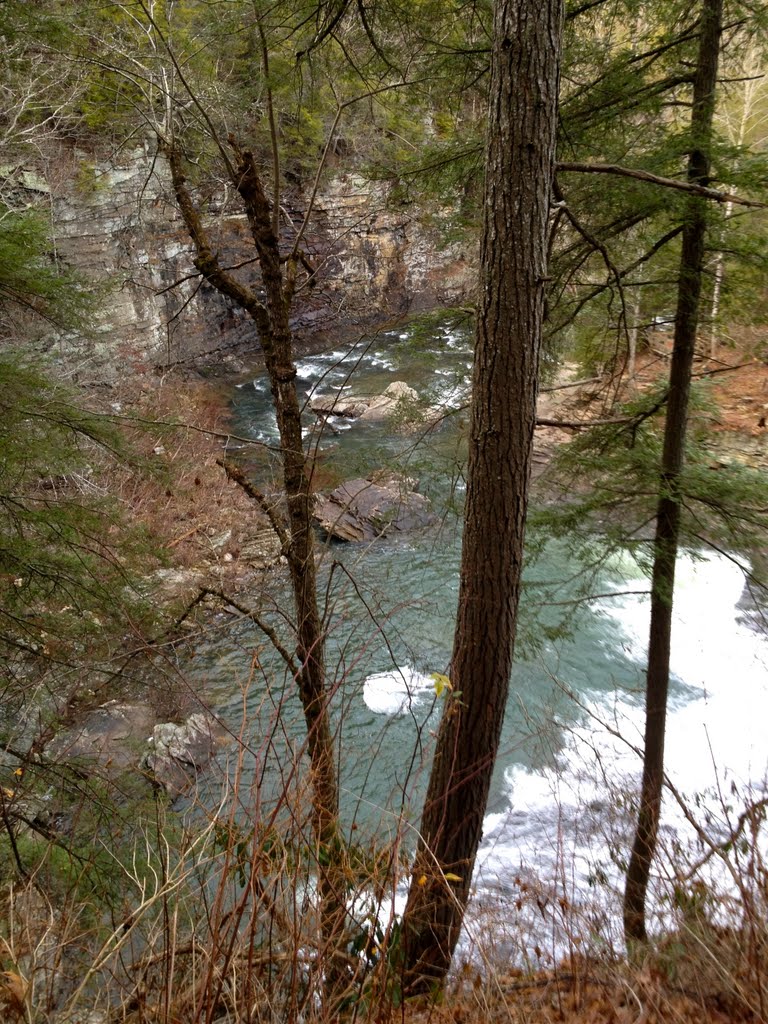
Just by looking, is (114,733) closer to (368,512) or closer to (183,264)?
(368,512)

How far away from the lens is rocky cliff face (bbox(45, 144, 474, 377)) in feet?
49.0

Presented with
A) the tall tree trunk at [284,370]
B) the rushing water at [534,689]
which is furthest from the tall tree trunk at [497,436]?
the rushing water at [534,689]

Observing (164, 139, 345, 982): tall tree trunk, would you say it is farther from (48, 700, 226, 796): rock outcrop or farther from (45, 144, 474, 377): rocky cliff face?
(45, 144, 474, 377): rocky cliff face

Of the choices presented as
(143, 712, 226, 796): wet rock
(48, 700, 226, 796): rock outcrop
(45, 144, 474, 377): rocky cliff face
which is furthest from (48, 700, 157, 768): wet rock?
(45, 144, 474, 377): rocky cliff face

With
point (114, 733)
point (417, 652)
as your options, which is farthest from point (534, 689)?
point (114, 733)

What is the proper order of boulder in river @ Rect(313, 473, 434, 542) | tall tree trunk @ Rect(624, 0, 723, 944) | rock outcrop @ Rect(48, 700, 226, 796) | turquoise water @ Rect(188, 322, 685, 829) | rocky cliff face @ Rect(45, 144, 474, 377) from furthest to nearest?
rocky cliff face @ Rect(45, 144, 474, 377) → boulder in river @ Rect(313, 473, 434, 542) → rock outcrop @ Rect(48, 700, 226, 796) → turquoise water @ Rect(188, 322, 685, 829) → tall tree trunk @ Rect(624, 0, 723, 944)

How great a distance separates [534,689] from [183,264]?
603 inches

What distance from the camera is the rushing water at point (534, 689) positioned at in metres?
5.89

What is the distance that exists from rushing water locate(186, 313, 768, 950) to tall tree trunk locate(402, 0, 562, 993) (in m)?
1.49

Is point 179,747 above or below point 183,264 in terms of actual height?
below

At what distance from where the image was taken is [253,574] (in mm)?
10734

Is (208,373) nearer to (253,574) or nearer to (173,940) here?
(253,574)

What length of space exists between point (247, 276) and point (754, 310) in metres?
17.1

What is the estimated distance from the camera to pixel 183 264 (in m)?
18.0
